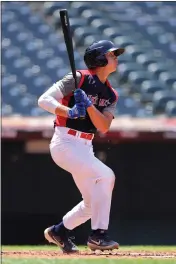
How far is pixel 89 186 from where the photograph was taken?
574 cm

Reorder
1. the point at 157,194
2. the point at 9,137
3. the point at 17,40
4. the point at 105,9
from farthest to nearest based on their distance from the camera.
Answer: the point at 105,9 → the point at 17,40 → the point at 157,194 → the point at 9,137

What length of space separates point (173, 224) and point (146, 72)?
8.75ft

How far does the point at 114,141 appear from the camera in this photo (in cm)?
1001

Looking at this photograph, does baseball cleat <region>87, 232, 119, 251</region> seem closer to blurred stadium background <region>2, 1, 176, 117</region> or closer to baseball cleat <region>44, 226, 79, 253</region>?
baseball cleat <region>44, 226, 79, 253</region>

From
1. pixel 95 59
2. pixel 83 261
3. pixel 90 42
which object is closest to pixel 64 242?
pixel 83 261

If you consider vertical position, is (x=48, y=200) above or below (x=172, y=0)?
below

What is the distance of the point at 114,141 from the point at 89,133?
13.9 ft

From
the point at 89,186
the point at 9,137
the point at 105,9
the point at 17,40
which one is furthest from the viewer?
the point at 105,9

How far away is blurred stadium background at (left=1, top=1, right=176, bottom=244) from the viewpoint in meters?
10.1

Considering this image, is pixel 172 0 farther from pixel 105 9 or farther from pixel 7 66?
pixel 7 66

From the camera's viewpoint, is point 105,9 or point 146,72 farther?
point 105,9

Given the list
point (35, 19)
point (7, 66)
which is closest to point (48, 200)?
point (7, 66)

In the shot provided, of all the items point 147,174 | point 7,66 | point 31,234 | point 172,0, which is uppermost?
point 172,0

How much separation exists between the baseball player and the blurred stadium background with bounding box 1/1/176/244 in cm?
373
